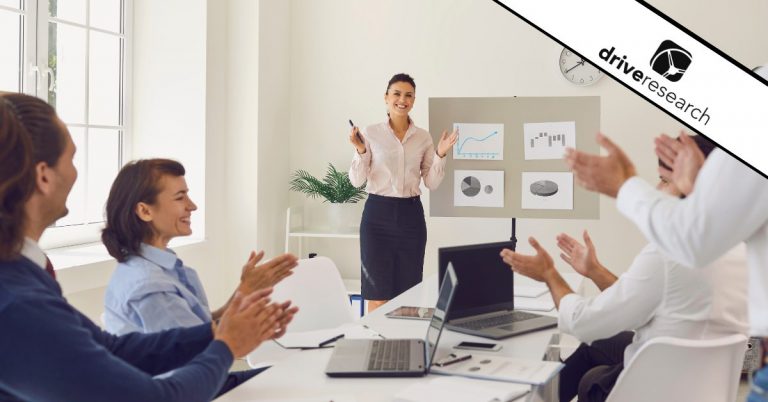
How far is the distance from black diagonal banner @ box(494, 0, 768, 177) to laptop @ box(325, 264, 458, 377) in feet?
2.22

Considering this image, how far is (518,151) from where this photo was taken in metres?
4.92

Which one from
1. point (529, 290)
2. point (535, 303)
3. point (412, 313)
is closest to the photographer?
point (412, 313)

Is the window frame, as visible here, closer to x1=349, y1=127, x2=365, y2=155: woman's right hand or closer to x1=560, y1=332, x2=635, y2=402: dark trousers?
x1=349, y1=127, x2=365, y2=155: woman's right hand

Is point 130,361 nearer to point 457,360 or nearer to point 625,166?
point 457,360

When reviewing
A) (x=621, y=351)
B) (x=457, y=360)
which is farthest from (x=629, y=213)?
(x=621, y=351)

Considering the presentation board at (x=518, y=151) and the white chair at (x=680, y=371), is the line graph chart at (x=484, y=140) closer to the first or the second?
the presentation board at (x=518, y=151)

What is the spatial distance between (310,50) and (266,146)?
961mm

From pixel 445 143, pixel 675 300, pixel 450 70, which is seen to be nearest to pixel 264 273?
pixel 675 300

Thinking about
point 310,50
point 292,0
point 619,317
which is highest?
point 292,0

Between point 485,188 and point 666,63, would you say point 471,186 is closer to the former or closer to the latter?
point 485,188

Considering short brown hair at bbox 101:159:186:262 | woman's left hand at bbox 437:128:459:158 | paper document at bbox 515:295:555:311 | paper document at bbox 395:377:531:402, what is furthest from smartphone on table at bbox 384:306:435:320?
woman's left hand at bbox 437:128:459:158

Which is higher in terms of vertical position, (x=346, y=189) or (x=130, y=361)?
(x=346, y=189)

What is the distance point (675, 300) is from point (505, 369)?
0.59m

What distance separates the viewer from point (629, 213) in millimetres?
1646
